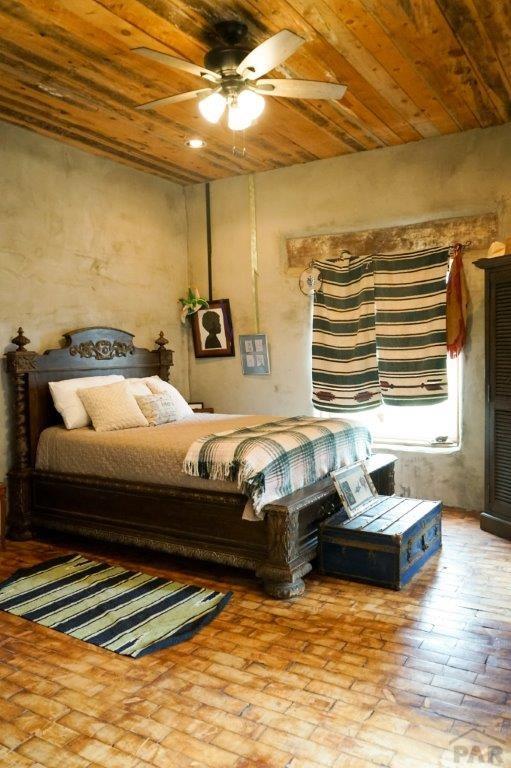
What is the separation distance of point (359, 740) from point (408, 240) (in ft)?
12.4

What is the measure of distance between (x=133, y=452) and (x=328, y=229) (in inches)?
107

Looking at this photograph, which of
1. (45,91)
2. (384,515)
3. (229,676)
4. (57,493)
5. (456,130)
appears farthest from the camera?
(456,130)

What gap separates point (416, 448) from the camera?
4.83 metres

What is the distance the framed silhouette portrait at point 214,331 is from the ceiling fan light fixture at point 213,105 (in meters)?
2.63

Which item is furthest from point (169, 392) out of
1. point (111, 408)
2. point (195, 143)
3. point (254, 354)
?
point (195, 143)

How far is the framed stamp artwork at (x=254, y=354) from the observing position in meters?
5.43

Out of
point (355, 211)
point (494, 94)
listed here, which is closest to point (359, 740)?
point (494, 94)

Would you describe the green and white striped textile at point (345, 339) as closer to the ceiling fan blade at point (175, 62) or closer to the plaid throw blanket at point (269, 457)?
the plaid throw blanket at point (269, 457)

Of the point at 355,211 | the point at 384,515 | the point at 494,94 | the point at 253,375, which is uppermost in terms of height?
the point at 494,94

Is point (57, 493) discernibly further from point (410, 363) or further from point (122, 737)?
point (410, 363)

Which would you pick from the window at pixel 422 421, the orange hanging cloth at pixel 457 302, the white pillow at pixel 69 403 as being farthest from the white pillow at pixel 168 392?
the orange hanging cloth at pixel 457 302

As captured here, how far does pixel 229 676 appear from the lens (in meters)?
2.26

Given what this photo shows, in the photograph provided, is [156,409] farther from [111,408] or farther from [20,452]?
[20,452]

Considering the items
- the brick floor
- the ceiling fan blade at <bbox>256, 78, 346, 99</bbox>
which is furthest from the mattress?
the ceiling fan blade at <bbox>256, 78, 346, 99</bbox>
